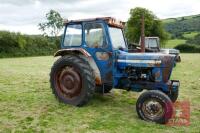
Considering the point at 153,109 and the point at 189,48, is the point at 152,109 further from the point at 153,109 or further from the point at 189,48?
the point at 189,48

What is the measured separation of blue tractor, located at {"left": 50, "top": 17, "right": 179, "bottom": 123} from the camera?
296 inches

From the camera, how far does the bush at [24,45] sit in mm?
36188

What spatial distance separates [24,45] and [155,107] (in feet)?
110

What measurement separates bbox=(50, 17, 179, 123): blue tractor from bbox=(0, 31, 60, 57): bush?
27.8 meters

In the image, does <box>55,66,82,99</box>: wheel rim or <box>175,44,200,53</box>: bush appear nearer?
<box>55,66,82,99</box>: wheel rim

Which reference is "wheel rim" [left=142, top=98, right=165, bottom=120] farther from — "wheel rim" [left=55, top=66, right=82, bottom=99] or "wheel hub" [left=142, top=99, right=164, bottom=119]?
"wheel rim" [left=55, top=66, right=82, bottom=99]

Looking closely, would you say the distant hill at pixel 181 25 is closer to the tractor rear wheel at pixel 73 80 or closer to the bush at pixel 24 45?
the bush at pixel 24 45

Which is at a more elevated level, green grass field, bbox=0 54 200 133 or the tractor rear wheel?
the tractor rear wheel

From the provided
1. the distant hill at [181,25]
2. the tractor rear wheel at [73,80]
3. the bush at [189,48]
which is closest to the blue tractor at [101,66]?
the tractor rear wheel at [73,80]

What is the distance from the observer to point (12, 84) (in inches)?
470

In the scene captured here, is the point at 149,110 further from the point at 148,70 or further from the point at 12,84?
the point at 12,84

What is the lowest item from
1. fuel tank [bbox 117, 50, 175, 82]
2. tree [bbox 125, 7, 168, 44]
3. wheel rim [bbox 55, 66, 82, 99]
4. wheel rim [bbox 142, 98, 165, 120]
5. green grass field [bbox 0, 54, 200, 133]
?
green grass field [bbox 0, 54, 200, 133]

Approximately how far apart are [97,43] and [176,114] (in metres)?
2.42

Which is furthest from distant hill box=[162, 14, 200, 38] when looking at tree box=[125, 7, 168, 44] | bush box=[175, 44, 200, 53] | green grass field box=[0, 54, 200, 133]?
green grass field box=[0, 54, 200, 133]
